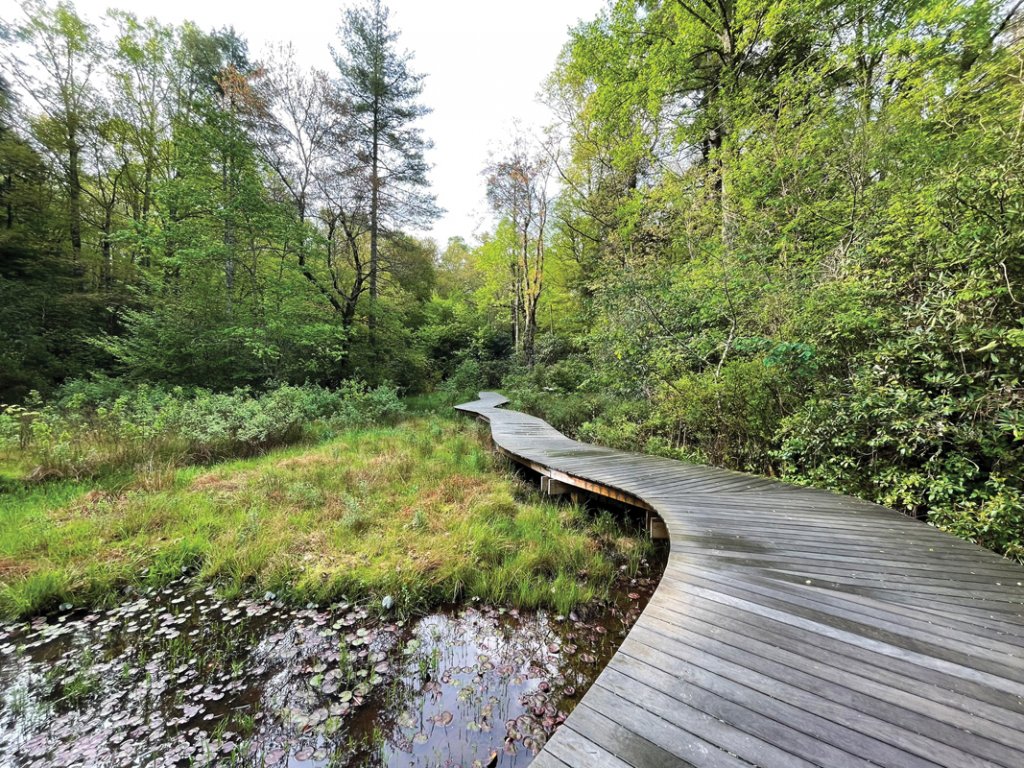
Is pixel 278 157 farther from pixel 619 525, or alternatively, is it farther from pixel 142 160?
pixel 619 525

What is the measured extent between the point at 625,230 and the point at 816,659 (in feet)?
31.3

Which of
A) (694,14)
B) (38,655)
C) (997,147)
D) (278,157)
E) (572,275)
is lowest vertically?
(38,655)

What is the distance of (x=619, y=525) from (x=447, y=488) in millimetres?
2546

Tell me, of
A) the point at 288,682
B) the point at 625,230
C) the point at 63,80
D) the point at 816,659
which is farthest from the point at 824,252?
the point at 63,80

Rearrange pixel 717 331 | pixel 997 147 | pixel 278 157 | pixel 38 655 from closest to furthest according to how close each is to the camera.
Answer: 1. pixel 38 655
2. pixel 997 147
3. pixel 717 331
4. pixel 278 157

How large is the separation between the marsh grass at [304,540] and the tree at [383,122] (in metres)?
9.58

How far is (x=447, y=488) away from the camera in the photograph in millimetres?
5547

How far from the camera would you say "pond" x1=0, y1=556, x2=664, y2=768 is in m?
2.00

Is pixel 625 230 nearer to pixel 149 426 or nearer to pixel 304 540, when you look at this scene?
pixel 304 540

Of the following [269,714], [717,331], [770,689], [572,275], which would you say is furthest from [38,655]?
[572,275]

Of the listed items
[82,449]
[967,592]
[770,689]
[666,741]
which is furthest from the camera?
[82,449]

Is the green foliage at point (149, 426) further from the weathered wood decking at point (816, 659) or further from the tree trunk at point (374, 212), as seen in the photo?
the weathered wood decking at point (816, 659)

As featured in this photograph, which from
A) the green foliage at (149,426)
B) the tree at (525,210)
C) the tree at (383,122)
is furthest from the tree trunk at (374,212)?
the tree at (525,210)

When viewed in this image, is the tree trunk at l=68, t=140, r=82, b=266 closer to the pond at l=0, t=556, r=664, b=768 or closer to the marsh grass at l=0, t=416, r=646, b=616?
the marsh grass at l=0, t=416, r=646, b=616
